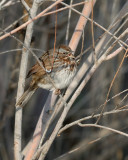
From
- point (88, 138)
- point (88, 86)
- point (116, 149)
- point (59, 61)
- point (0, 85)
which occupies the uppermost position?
point (0, 85)

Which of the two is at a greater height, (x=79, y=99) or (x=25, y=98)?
(x=25, y=98)

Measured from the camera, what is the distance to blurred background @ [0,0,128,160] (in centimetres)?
484

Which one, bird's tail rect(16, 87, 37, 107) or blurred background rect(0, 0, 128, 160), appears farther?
blurred background rect(0, 0, 128, 160)

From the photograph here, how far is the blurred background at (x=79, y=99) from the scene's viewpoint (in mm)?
4836

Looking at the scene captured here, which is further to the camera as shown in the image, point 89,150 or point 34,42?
point 89,150

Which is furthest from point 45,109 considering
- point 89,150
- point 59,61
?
point 89,150

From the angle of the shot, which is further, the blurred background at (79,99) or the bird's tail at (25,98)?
the blurred background at (79,99)

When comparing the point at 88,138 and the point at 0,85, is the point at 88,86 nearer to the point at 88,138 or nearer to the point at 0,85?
the point at 88,138

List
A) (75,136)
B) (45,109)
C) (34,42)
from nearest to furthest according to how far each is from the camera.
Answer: (45,109), (34,42), (75,136)

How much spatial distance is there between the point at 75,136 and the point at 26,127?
2.84 ft

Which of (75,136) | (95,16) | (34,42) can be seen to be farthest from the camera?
(75,136)

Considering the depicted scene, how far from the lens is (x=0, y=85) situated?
4.95m

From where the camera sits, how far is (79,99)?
5398 mm

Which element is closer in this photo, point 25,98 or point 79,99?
point 25,98
